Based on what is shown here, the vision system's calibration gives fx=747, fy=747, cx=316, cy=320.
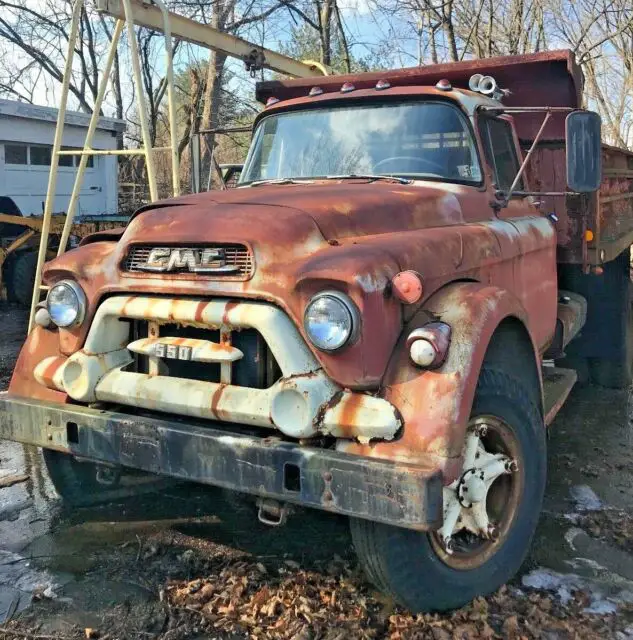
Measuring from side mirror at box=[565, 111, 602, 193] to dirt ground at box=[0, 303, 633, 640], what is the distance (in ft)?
6.10

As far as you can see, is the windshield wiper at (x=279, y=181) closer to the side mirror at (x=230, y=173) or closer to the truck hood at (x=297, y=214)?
the truck hood at (x=297, y=214)

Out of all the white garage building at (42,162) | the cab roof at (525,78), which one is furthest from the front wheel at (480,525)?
the white garage building at (42,162)

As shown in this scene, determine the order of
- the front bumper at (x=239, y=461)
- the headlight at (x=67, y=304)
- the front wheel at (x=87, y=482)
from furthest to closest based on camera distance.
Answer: the front wheel at (x=87, y=482), the headlight at (x=67, y=304), the front bumper at (x=239, y=461)

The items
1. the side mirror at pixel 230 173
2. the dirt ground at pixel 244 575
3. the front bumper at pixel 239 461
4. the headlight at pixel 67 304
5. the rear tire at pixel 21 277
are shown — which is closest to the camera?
the front bumper at pixel 239 461

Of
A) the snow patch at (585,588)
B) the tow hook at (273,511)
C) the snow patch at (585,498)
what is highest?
the tow hook at (273,511)

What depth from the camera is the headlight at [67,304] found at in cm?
349

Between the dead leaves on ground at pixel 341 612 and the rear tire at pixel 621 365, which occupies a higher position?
the rear tire at pixel 621 365

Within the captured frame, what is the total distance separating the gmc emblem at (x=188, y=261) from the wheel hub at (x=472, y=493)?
1228mm

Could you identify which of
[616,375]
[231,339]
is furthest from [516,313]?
[616,375]

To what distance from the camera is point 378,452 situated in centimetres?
276

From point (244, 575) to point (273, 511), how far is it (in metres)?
0.54

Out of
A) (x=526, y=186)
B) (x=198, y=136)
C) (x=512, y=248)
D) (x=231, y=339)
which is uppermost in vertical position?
(x=198, y=136)

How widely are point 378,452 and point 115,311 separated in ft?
4.55

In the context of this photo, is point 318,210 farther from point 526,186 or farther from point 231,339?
point 526,186
